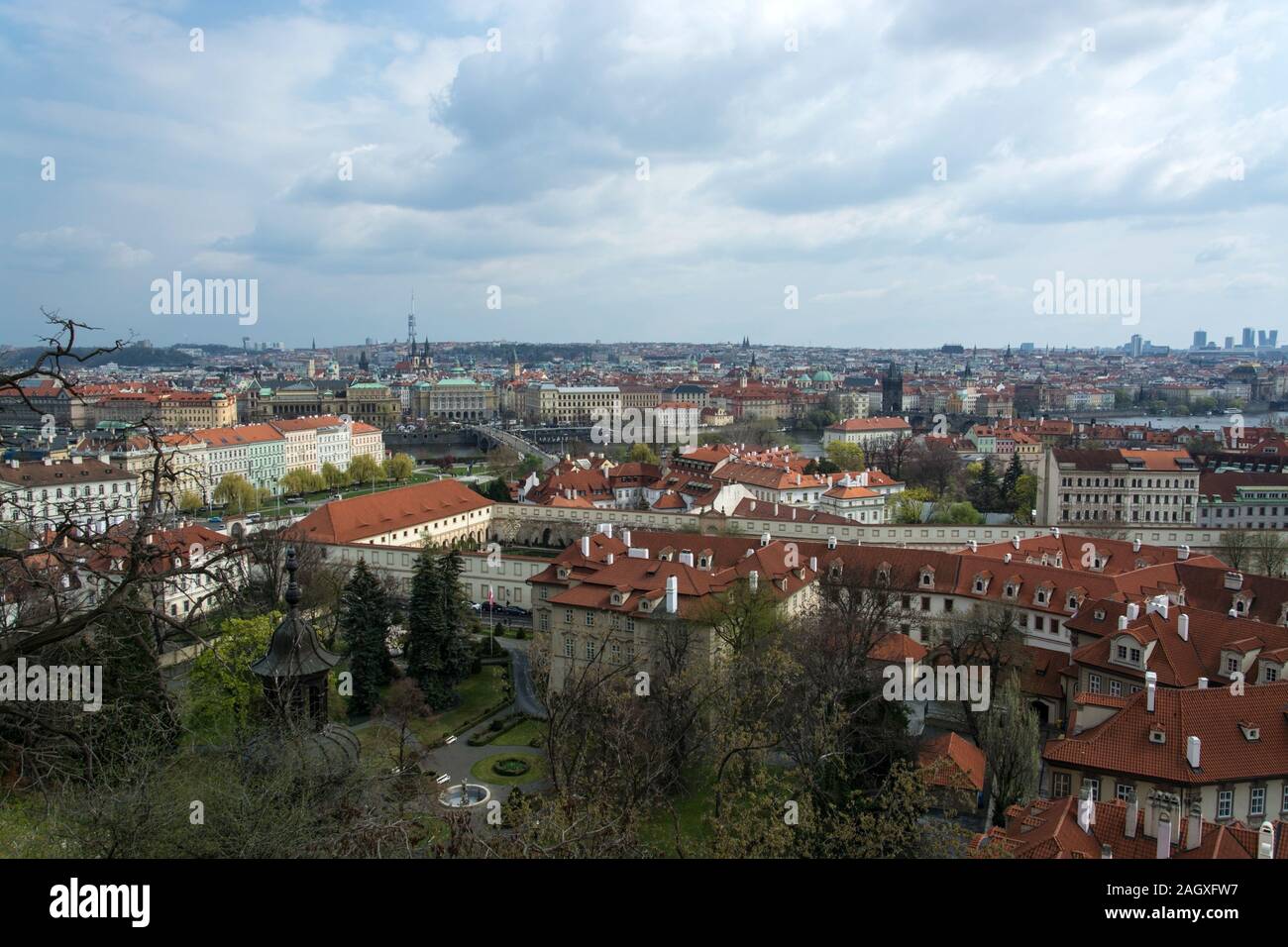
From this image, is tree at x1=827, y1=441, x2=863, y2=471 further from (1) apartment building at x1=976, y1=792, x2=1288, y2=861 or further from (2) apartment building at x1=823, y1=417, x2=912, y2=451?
(1) apartment building at x1=976, y1=792, x2=1288, y2=861

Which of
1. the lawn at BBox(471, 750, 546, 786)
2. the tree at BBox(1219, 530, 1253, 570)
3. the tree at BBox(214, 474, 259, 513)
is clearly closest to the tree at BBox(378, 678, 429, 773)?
the lawn at BBox(471, 750, 546, 786)

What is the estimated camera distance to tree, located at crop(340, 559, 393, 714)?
21297 mm

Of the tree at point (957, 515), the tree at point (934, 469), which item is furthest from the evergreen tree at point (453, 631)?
the tree at point (934, 469)

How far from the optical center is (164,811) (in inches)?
274

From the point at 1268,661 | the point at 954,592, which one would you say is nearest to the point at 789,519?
the point at 954,592

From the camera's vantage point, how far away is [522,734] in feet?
64.4
